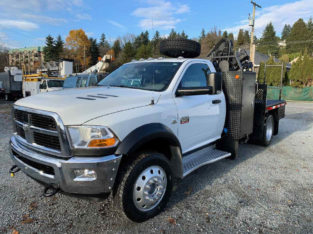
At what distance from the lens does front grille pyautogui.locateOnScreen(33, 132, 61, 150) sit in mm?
2374

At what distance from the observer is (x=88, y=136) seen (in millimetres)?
2289

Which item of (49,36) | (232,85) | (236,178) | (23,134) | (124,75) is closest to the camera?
(23,134)

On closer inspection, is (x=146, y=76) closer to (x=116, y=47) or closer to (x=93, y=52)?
(x=93, y=52)

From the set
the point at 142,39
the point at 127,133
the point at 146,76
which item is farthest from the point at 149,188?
the point at 142,39

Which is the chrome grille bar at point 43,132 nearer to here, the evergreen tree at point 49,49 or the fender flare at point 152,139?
the fender flare at point 152,139

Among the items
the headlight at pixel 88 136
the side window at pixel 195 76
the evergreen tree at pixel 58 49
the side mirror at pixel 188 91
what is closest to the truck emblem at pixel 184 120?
the side mirror at pixel 188 91

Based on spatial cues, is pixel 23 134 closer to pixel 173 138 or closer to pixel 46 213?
pixel 46 213

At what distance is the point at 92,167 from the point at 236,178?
288cm

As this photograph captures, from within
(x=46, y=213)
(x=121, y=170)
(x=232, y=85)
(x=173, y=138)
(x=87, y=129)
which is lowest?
(x=46, y=213)

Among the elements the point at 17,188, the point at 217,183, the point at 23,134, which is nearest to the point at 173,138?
the point at 217,183

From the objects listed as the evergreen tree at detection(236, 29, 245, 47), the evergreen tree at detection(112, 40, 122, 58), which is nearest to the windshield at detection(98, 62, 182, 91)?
the evergreen tree at detection(112, 40, 122, 58)

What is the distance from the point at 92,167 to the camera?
2232 mm

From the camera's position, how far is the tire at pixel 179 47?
4.53 meters

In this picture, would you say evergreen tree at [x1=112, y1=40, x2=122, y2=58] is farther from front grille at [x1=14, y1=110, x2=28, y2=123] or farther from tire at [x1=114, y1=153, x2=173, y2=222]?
tire at [x1=114, y1=153, x2=173, y2=222]
